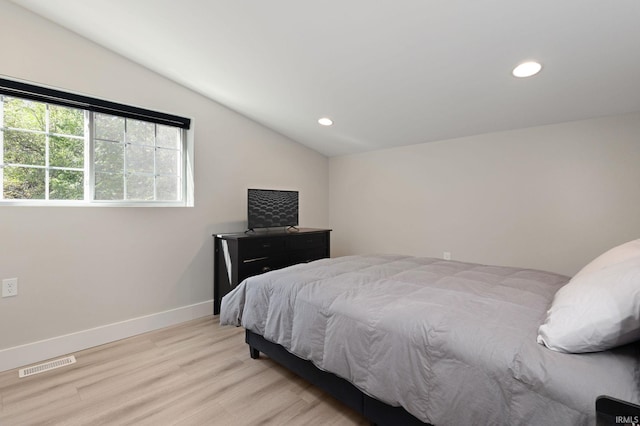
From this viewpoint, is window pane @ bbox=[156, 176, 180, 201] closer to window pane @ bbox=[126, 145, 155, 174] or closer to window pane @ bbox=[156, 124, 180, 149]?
window pane @ bbox=[126, 145, 155, 174]

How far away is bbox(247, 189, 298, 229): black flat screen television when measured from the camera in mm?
3521

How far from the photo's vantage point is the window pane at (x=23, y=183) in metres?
A: 2.36

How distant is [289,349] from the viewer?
72.7 inches

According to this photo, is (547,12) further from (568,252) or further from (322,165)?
(322,165)

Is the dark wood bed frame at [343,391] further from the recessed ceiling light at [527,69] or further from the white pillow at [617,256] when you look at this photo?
the recessed ceiling light at [527,69]

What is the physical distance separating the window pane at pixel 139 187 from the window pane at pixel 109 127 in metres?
0.38

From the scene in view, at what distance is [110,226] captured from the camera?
9.03 feet

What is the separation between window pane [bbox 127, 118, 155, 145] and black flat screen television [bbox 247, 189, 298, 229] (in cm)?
112

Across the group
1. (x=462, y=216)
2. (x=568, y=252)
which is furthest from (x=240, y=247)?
(x=568, y=252)

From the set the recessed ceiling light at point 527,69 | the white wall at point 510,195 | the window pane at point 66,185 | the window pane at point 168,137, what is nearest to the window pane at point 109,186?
the window pane at point 66,185

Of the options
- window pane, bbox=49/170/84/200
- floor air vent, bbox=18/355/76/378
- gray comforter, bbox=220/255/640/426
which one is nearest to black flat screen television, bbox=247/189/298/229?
gray comforter, bbox=220/255/640/426

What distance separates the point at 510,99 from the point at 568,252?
158cm

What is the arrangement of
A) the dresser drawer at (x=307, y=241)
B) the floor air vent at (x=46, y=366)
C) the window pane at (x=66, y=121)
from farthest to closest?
the dresser drawer at (x=307, y=241), the window pane at (x=66, y=121), the floor air vent at (x=46, y=366)

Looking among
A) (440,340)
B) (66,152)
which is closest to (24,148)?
(66,152)
